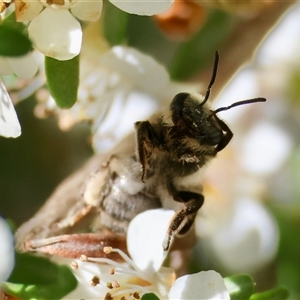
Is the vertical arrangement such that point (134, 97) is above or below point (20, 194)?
above

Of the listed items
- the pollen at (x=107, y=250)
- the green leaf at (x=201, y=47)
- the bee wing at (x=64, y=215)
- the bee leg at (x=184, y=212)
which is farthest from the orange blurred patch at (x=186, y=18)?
the pollen at (x=107, y=250)

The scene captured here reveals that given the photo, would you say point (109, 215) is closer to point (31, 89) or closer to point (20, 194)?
point (31, 89)

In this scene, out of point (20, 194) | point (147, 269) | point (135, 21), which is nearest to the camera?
point (147, 269)

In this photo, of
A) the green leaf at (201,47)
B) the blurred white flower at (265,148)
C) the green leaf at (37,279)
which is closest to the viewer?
the green leaf at (37,279)

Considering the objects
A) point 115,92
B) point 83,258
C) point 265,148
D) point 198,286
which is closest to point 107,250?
point 83,258

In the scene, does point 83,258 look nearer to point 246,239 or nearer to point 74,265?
point 74,265

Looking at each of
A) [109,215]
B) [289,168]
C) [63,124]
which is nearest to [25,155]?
[63,124]

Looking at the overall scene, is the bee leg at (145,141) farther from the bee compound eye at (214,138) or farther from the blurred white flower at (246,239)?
the blurred white flower at (246,239)
